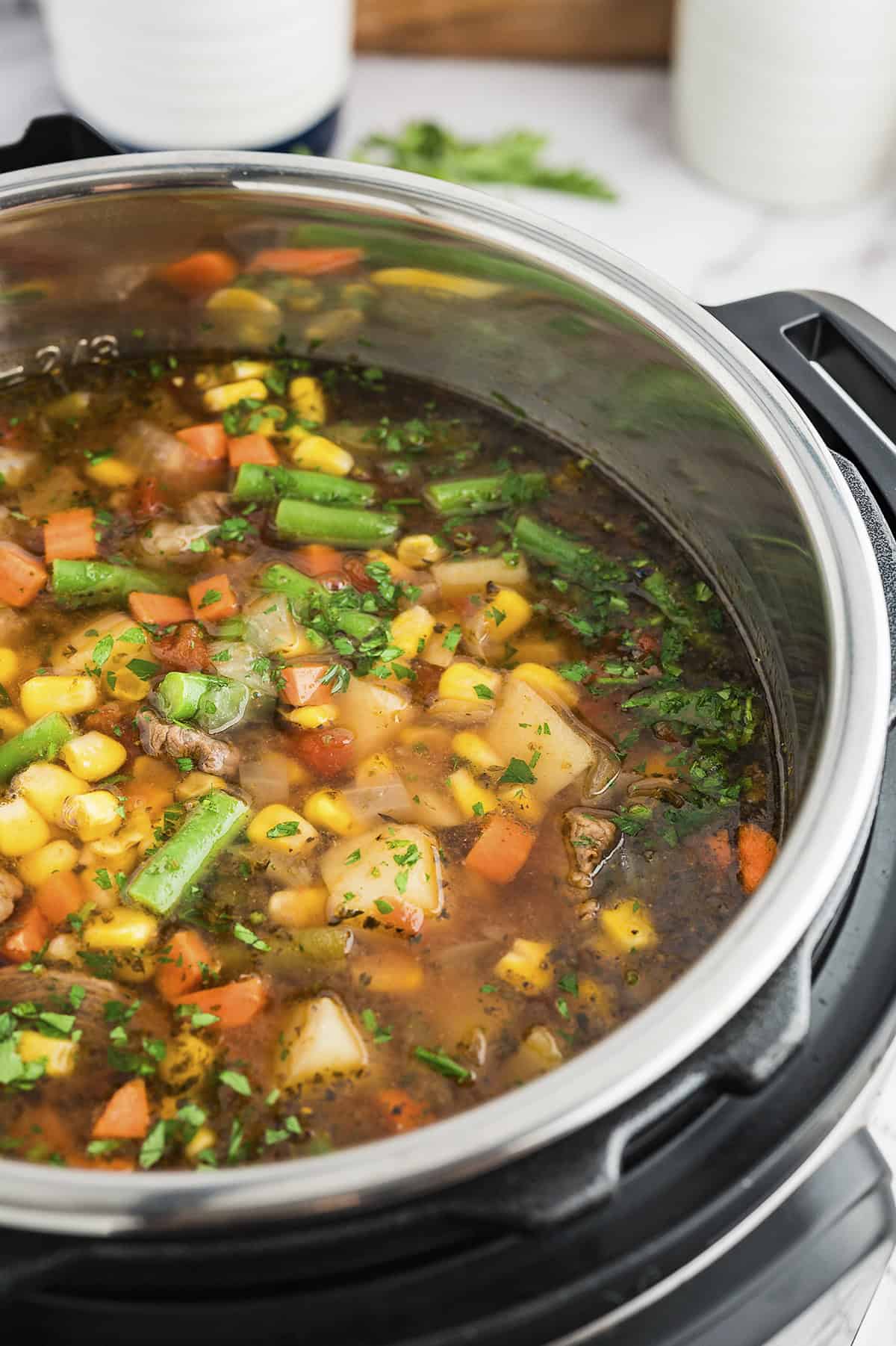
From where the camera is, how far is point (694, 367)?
7.67 feet

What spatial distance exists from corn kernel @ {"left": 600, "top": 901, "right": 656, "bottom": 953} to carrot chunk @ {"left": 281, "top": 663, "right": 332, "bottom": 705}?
0.67m

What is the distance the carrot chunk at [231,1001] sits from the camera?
202cm

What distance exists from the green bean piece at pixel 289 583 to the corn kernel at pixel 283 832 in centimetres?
50

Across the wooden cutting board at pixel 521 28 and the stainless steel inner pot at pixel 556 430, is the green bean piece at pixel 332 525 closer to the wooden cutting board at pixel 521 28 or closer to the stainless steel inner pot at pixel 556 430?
the stainless steel inner pot at pixel 556 430

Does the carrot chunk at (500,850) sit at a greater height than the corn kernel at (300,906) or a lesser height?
greater

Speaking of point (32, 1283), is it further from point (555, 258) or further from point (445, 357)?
point (445, 357)

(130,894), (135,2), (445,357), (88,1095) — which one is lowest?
(88,1095)

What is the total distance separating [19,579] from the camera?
264cm

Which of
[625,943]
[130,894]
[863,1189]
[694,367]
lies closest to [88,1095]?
[130,894]

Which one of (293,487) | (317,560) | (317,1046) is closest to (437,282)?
(293,487)

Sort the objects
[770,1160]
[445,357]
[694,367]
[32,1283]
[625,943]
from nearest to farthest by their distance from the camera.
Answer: [32,1283] → [770,1160] → [625,943] → [694,367] → [445,357]

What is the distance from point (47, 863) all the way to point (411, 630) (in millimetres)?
781

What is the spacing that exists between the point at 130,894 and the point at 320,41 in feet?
8.12

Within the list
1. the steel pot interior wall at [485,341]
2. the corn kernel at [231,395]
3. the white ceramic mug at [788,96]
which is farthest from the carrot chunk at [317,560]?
the white ceramic mug at [788,96]
